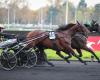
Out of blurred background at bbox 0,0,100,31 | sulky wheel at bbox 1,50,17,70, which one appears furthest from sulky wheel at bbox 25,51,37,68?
blurred background at bbox 0,0,100,31

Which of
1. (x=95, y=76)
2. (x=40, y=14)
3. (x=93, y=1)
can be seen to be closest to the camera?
(x=95, y=76)

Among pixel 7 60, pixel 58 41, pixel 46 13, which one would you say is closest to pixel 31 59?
pixel 7 60

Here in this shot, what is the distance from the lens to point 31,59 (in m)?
16.2

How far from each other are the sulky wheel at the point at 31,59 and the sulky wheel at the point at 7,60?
2.43ft

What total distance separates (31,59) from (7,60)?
1085 millimetres

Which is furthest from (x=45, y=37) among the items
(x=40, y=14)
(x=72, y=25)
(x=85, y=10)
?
(x=40, y=14)

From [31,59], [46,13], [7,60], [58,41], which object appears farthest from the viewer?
[46,13]

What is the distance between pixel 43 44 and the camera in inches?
658

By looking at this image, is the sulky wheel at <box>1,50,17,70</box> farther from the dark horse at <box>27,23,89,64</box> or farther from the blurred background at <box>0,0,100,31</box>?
the blurred background at <box>0,0,100,31</box>

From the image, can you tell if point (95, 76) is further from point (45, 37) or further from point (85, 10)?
point (85, 10)

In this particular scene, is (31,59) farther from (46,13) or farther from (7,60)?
(46,13)

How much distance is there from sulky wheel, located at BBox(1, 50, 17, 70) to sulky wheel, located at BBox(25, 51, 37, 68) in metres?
0.74

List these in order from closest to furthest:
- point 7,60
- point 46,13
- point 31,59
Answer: point 7,60
point 31,59
point 46,13

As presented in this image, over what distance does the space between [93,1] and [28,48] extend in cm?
3145
